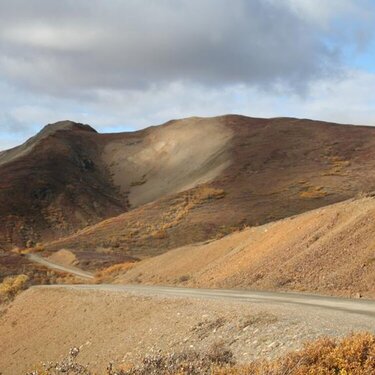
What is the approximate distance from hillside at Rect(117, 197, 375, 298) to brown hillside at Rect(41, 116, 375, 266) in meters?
23.0

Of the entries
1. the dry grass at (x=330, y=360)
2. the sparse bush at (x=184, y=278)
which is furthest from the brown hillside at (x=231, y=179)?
the dry grass at (x=330, y=360)

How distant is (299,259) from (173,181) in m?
73.5

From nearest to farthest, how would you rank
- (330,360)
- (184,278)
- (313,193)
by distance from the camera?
(330,360)
(184,278)
(313,193)

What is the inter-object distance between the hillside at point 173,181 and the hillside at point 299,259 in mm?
22143

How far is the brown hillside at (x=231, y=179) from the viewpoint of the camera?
200 feet

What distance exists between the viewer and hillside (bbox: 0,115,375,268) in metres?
62.4

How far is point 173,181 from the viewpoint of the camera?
95.0 m

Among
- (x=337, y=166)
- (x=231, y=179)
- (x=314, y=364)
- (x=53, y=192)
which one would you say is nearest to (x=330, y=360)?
(x=314, y=364)

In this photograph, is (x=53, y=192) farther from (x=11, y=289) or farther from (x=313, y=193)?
(x=11, y=289)

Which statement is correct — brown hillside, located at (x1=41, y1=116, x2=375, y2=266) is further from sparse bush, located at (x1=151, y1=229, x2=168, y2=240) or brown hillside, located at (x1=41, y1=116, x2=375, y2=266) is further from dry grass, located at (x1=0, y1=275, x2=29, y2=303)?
dry grass, located at (x1=0, y1=275, x2=29, y2=303)

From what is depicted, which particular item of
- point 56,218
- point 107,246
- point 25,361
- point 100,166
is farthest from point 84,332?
point 100,166

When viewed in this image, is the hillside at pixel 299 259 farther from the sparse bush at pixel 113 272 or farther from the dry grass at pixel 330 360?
the dry grass at pixel 330 360

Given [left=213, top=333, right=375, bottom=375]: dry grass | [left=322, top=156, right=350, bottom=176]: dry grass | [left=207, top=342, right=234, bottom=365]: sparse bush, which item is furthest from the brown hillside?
[left=213, top=333, right=375, bottom=375]: dry grass

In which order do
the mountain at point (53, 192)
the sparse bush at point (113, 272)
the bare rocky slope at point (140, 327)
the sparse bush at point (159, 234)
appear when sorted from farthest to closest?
the mountain at point (53, 192), the sparse bush at point (159, 234), the sparse bush at point (113, 272), the bare rocky slope at point (140, 327)
